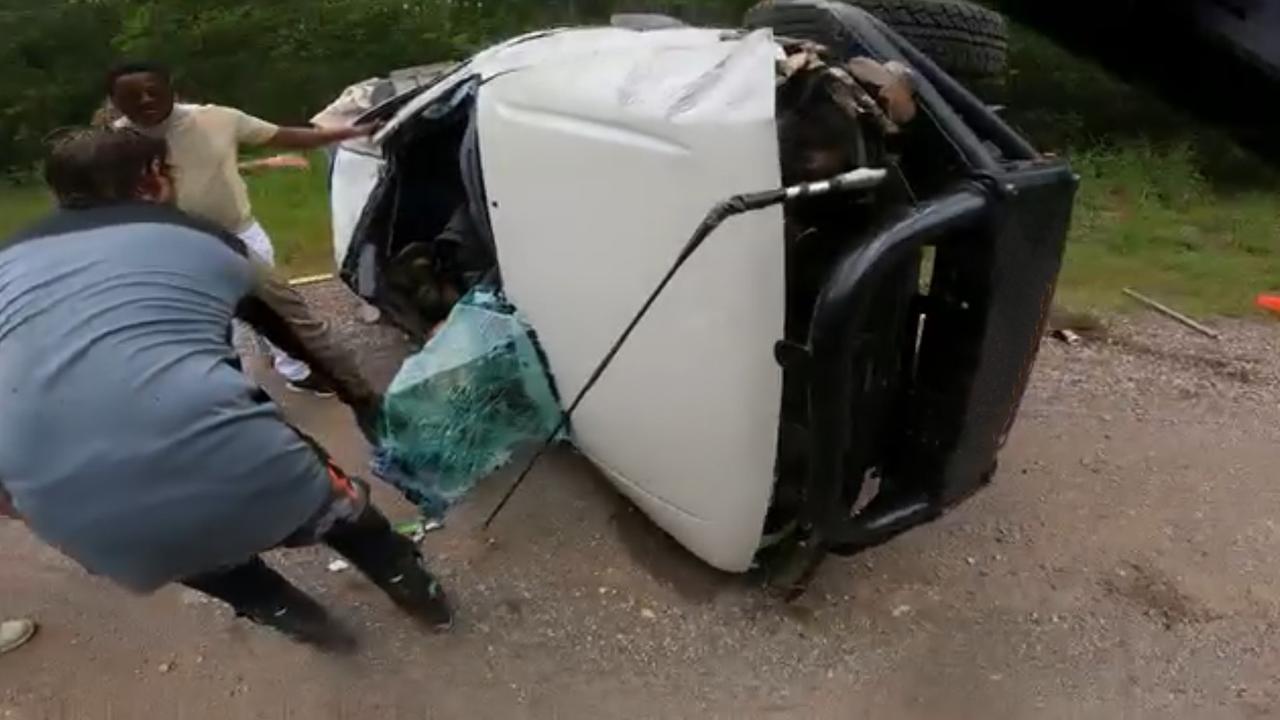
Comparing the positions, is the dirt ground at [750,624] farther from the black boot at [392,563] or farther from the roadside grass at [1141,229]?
the roadside grass at [1141,229]

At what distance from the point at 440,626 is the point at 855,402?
1168 millimetres

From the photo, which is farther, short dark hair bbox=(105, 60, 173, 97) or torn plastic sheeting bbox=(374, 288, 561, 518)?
short dark hair bbox=(105, 60, 173, 97)

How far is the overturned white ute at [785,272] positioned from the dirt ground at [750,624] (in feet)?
0.74

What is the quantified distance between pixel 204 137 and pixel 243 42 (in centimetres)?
713

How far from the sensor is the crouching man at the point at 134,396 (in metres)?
2.64

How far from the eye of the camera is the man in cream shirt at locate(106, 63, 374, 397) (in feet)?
14.5

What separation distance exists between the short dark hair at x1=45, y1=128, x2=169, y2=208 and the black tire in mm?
2159

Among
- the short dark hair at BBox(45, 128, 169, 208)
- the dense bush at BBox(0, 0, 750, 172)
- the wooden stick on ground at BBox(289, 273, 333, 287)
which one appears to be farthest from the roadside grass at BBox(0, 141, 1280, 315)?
the short dark hair at BBox(45, 128, 169, 208)

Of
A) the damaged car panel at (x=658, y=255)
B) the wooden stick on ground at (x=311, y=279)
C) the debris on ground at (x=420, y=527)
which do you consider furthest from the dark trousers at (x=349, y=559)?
the wooden stick on ground at (x=311, y=279)

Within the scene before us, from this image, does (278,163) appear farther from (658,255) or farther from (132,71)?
(658,255)

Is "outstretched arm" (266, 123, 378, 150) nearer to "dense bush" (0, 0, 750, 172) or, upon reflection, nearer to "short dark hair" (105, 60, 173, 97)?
"short dark hair" (105, 60, 173, 97)

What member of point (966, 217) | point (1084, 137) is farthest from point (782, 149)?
point (1084, 137)

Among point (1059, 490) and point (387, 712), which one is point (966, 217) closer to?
point (1059, 490)

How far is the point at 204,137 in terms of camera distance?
4570mm
